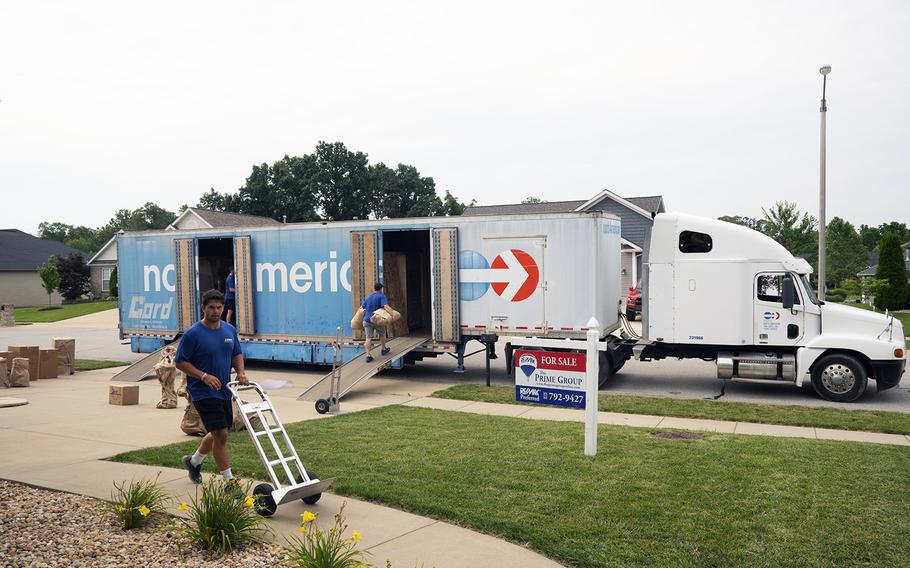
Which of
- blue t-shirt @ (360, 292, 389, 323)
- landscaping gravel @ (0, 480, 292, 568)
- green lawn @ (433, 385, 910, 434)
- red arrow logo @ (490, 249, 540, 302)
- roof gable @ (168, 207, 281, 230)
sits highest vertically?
roof gable @ (168, 207, 281, 230)

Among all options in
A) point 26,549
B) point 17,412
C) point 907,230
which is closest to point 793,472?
point 26,549

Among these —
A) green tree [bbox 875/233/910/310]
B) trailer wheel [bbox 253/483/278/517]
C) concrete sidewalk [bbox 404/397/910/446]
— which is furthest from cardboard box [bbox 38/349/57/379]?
green tree [bbox 875/233/910/310]

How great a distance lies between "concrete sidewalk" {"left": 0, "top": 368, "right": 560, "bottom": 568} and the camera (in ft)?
18.8

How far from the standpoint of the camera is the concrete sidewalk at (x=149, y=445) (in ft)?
18.8

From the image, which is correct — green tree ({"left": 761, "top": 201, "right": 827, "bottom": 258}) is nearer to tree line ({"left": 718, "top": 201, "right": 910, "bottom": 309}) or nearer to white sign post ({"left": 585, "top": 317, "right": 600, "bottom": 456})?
tree line ({"left": 718, "top": 201, "right": 910, "bottom": 309})

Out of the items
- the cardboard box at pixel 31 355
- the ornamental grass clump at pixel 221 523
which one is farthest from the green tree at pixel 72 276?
the ornamental grass clump at pixel 221 523

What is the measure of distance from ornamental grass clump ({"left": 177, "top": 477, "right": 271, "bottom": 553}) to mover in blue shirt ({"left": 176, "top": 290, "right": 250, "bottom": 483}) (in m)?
1.23

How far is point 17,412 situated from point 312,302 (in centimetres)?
656

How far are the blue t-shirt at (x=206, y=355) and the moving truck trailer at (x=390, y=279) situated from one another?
847 cm

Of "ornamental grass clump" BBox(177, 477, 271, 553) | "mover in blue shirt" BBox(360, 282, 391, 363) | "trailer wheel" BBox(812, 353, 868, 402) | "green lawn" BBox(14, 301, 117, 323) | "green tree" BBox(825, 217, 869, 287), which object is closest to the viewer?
"ornamental grass clump" BBox(177, 477, 271, 553)

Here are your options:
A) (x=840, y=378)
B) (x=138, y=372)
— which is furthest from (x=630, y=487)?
(x=138, y=372)

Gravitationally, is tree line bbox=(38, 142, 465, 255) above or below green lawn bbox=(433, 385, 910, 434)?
above

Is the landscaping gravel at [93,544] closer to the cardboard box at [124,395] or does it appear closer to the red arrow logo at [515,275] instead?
the cardboard box at [124,395]

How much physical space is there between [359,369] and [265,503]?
8210mm
